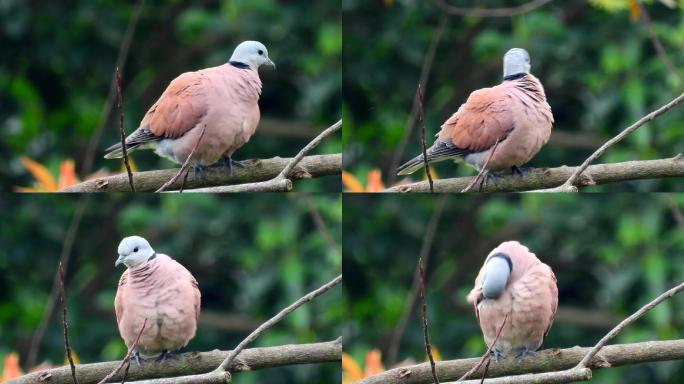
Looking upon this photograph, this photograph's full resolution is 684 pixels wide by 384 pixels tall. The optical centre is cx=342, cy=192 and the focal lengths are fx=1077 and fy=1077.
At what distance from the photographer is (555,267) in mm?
3316

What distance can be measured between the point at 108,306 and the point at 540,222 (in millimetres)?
1332

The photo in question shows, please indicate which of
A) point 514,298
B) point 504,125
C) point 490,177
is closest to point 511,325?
point 514,298

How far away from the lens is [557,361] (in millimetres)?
2898

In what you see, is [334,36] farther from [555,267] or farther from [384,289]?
[555,267]

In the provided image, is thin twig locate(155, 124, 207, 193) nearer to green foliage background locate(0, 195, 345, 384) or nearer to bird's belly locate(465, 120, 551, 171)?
green foliage background locate(0, 195, 345, 384)

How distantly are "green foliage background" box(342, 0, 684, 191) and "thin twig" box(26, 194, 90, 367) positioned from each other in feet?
2.70

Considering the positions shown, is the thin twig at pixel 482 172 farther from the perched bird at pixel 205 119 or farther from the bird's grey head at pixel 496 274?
the perched bird at pixel 205 119

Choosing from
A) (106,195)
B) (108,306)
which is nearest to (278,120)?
(106,195)

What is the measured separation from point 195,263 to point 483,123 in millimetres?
986

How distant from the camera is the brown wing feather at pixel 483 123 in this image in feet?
9.48

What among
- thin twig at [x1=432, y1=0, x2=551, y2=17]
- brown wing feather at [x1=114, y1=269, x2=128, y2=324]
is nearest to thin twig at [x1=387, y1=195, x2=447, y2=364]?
thin twig at [x1=432, y1=0, x2=551, y2=17]

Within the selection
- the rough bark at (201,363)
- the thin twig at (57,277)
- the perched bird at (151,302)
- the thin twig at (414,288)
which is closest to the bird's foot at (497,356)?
the thin twig at (414,288)

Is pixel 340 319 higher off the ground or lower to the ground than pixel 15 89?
lower

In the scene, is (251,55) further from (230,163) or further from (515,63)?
(515,63)
